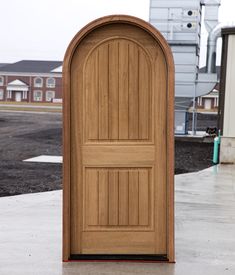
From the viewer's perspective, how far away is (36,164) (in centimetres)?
1578

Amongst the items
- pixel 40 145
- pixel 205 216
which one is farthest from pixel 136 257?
pixel 40 145

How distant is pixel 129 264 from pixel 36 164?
10095 millimetres

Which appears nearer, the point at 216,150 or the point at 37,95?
the point at 216,150

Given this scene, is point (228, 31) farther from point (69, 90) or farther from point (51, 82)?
point (51, 82)

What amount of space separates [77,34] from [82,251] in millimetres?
2244

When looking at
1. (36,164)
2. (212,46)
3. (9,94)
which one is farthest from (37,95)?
(36,164)

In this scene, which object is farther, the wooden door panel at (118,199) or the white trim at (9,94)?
the white trim at (9,94)

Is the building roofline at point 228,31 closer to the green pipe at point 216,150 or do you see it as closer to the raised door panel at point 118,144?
the green pipe at point 216,150

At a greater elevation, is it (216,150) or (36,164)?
(216,150)

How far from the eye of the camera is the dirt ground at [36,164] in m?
12.0

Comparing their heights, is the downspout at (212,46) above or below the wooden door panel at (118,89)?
above

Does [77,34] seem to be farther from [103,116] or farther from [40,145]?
[40,145]

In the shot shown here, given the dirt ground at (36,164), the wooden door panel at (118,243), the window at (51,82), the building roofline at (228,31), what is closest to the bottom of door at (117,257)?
the wooden door panel at (118,243)

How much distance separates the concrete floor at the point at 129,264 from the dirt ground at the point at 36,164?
115 centimetres
